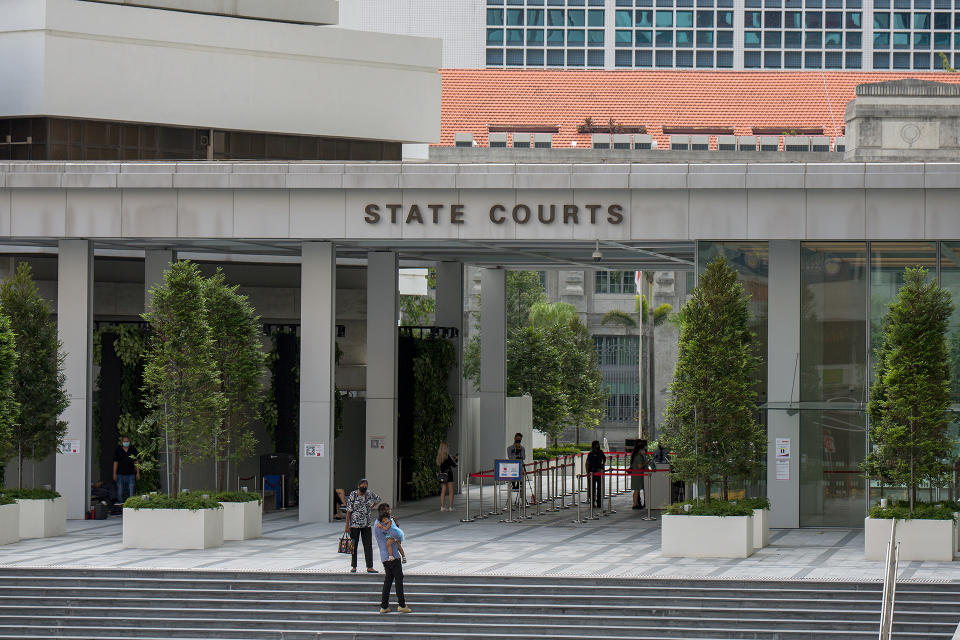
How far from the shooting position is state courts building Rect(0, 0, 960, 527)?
26.6 m

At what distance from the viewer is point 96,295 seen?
36.3 meters

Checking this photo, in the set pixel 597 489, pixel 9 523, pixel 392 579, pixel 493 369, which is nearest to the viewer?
pixel 392 579

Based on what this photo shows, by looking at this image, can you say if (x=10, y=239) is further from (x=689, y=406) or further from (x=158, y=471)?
(x=689, y=406)

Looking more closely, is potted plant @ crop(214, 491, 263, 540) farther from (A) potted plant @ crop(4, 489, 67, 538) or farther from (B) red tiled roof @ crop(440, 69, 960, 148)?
(B) red tiled roof @ crop(440, 69, 960, 148)

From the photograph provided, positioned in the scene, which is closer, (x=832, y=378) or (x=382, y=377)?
(x=832, y=378)

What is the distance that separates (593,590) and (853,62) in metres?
72.1

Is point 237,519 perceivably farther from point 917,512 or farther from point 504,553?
point 917,512

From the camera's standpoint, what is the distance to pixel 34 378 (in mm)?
26203

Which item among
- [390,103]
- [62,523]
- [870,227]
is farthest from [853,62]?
[62,523]

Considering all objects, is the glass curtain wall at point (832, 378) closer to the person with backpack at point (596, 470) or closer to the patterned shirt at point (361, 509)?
the person with backpack at point (596, 470)

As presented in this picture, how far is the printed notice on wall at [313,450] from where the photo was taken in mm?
28078

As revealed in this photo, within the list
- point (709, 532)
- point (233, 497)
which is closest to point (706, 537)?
point (709, 532)

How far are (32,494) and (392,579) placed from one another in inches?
376

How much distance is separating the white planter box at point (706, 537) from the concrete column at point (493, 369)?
15.9m
